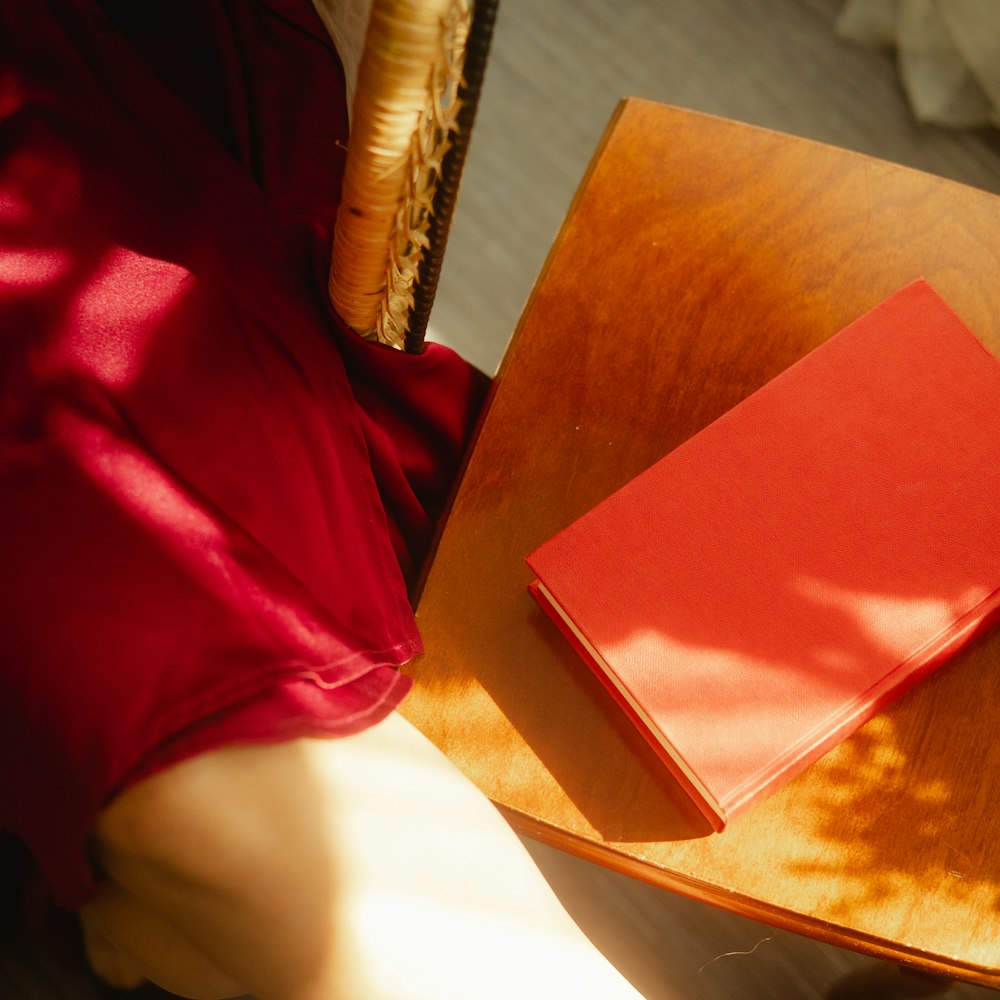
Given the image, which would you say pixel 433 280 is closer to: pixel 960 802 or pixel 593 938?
pixel 960 802

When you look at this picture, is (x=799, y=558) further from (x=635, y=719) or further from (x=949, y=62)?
(x=949, y=62)

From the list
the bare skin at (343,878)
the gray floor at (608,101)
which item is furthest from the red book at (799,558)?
the gray floor at (608,101)

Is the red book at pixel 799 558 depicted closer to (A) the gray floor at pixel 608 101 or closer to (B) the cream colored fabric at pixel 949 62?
(A) the gray floor at pixel 608 101

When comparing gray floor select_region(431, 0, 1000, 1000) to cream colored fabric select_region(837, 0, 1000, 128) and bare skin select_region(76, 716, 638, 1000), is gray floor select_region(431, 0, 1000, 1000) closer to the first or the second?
cream colored fabric select_region(837, 0, 1000, 128)

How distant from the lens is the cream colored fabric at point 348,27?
532 mm

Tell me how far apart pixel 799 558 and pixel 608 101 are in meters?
1.00

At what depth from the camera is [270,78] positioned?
2.11 feet

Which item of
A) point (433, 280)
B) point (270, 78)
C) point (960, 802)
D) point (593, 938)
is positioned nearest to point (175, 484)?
point (433, 280)

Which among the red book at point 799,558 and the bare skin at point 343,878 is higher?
the red book at point 799,558

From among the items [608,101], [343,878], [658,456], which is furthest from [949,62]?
[343,878]

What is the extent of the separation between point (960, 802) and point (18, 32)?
29.1 inches

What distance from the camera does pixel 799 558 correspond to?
0.56m

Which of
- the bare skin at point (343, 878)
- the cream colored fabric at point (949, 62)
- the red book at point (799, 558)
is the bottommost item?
the bare skin at point (343, 878)

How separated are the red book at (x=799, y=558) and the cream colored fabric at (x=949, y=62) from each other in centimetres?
91
